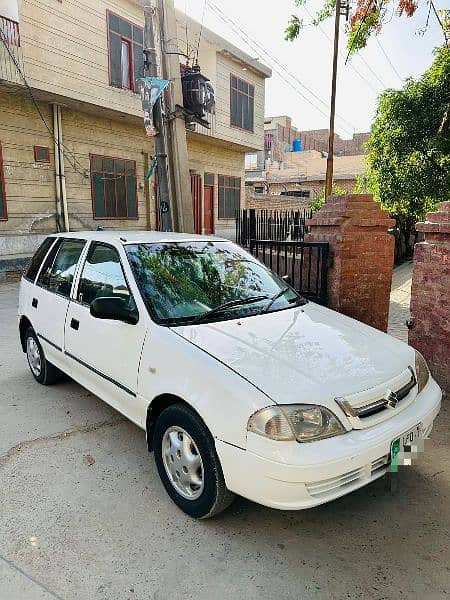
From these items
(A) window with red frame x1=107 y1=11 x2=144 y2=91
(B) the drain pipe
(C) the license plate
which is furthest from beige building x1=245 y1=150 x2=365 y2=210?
(C) the license plate

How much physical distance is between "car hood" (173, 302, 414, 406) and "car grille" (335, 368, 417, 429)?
39mm

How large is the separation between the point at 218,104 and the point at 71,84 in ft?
19.7

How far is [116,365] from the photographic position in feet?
10.2

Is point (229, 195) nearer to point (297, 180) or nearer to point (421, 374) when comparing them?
point (297, 180)

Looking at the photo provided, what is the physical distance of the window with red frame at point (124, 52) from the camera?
12.0 m

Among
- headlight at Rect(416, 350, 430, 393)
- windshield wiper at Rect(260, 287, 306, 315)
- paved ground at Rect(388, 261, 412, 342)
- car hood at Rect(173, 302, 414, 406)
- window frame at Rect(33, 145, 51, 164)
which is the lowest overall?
paved ground at Rect(388, 261, 412, 342)

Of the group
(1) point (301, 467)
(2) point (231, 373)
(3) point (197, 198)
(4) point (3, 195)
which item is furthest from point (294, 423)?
(3) point (197, 198)

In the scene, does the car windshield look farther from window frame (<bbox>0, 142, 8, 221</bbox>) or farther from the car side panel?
window frame (<bbox>0, 142, 8, 221</bbox>)

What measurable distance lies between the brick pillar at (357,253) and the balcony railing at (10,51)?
25.6 ft

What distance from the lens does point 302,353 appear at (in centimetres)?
263

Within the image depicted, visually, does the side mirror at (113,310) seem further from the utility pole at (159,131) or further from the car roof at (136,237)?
the utility pole at (159,131)

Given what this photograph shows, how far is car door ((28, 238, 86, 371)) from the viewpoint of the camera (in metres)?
3.90

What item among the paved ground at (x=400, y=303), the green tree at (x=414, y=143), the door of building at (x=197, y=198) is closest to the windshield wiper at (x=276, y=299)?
the paved ground at (x=400, y=303)

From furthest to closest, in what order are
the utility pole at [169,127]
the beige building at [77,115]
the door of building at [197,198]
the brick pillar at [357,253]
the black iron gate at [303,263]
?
1. the door of building at [197,198]
2. the beige building at [77,115]
3. the utility pole at [169,127]
4. the black iron gate at [303,263]
5. the brick pillar at [357,253]
